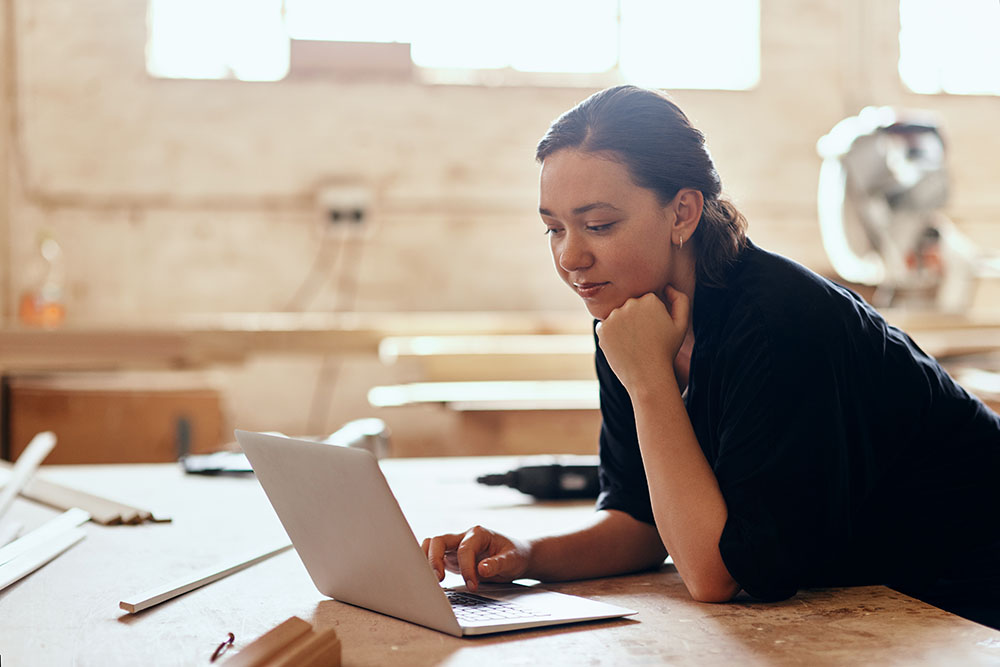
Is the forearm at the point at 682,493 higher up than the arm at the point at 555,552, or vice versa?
the forearm at the point at 682,493

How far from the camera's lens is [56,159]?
173 inches

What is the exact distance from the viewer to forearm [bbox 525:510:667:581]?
42.7 inches

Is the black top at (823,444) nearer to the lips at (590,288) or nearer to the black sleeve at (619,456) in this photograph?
the black sleeve at (619,456)

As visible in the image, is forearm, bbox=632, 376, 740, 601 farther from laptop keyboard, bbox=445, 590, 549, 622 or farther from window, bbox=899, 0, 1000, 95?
window, bbox=899, 0, 1000, 95

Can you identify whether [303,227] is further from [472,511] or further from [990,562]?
[990,562]

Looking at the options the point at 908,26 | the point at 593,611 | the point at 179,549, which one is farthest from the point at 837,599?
the point at 908,26

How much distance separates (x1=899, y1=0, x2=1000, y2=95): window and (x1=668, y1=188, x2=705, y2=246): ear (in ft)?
14.1

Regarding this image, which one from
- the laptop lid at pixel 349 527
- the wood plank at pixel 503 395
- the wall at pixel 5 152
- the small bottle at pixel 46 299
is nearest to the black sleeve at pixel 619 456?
the laptop lid at pixel 349 527

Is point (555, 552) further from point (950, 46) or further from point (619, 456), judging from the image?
point (950, 46)

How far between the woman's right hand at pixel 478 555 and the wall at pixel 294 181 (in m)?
3.54

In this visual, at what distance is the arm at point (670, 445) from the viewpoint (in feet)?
3.25

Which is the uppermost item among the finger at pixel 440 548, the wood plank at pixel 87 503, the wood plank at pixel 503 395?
the finger at pixel 440 548

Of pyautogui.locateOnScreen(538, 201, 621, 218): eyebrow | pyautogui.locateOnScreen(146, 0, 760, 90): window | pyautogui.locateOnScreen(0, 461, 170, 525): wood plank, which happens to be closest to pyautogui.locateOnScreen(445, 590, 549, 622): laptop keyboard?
pyautogui.locateOnScreen(538, 201, 621, 218): eyebrow

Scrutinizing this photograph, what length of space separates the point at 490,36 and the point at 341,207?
1.11 metres
